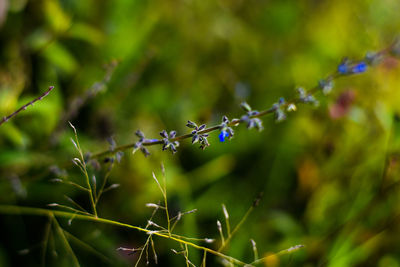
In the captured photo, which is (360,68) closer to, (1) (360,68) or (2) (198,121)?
(1) (360,68)

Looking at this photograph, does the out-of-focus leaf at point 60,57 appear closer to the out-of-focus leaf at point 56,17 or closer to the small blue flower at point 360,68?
the out-of-focus leaf at point 56,17

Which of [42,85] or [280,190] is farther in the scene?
[280,190]

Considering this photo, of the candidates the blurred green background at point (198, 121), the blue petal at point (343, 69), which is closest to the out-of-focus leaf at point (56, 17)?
the blurred green background at point (198, 121)

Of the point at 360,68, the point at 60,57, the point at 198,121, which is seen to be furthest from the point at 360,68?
the point at 60,57

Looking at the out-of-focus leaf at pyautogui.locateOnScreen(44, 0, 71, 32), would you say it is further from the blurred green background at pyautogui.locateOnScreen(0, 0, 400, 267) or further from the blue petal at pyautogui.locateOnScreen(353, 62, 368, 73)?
the blue petal at pyautogui.locateOnScreen(353, 62, 368, 73)

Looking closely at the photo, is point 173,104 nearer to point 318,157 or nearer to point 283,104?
point 318,157

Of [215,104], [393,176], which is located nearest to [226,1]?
[215,104]

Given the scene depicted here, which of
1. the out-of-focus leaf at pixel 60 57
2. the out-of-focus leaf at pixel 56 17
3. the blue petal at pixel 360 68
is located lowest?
the blue petal at pixel 360 68

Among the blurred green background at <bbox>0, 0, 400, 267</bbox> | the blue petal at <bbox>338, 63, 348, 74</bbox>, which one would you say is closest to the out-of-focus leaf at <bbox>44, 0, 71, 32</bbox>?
the blurred green background at <bbox>0, 0, 400, 267</bbox>
